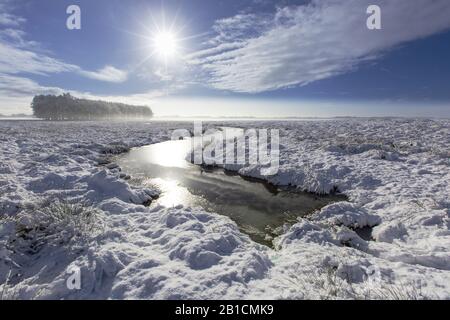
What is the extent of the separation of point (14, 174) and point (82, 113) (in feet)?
395

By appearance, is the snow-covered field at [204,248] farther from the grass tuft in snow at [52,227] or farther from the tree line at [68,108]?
the tree line at [68,108]

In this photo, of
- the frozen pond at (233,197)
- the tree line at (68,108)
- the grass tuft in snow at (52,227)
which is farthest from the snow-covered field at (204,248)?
the tree line at (68,108)

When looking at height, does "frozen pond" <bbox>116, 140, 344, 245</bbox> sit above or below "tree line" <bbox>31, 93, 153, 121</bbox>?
below

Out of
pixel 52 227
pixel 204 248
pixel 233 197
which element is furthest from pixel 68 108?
pixel 204 248

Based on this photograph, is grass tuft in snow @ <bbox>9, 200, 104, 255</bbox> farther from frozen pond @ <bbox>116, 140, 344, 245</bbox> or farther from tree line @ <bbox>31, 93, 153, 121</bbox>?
tree line @ <bbox>31, 93, 153, 121</bbox>

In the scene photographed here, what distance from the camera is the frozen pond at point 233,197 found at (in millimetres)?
10188

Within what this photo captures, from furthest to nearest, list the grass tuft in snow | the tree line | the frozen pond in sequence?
the tree line, the frozen pond, the grass tuft in snow

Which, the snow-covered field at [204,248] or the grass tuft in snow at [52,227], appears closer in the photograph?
the snow-covered field at [204,248]

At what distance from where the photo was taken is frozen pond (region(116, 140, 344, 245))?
10.2m

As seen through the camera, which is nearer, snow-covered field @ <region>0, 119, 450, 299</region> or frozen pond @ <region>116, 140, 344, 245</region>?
snow-covered field @ <region>0, 119, 450, 299</region>

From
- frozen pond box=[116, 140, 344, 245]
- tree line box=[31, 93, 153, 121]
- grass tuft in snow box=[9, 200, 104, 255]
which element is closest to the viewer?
grass tuft in snow box=[9, 200, 104, 255]

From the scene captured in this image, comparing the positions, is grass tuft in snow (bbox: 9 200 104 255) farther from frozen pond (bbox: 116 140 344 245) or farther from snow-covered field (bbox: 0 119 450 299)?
frozen pond (bbox: 116 140 344 245)

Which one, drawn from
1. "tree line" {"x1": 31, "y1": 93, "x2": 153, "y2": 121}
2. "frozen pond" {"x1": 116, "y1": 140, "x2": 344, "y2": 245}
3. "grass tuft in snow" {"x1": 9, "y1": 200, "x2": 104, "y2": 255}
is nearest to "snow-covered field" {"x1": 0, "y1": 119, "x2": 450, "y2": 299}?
"grass tuft in snow" {"x1": 9, "y1": 200, "x2": 104, "y2": 255}
